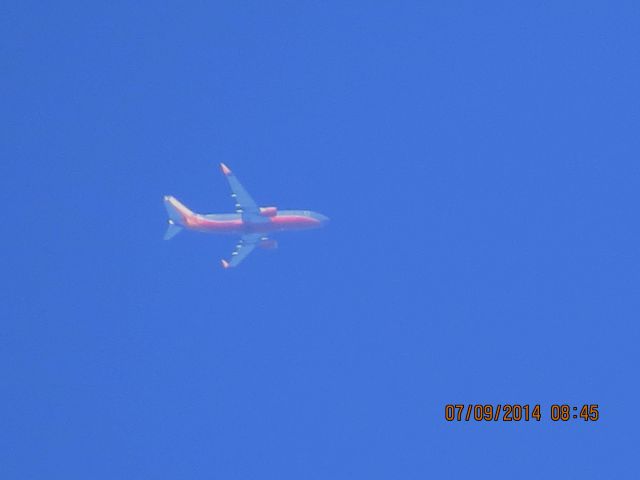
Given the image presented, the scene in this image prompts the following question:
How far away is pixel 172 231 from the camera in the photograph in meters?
50.2

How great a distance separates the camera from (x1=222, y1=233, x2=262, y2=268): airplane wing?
50312 millimetres

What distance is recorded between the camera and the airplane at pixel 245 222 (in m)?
49.7

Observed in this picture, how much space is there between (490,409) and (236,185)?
11679mm

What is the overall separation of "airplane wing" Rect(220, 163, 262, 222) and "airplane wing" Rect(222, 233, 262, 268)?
754 mm

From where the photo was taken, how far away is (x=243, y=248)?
50812 mm

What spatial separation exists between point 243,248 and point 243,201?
226 cm

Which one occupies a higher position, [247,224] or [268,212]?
[268,212]

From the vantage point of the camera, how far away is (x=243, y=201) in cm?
4922

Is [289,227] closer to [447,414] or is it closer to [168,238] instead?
[168,238]

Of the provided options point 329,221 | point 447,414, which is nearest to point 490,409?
point 447,414

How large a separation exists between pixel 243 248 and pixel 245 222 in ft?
4.50

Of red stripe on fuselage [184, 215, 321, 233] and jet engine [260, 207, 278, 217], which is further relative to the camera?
red stripe on fuselage [184, 215, 321, 233]

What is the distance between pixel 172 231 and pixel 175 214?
72 cm

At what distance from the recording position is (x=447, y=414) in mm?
44094
